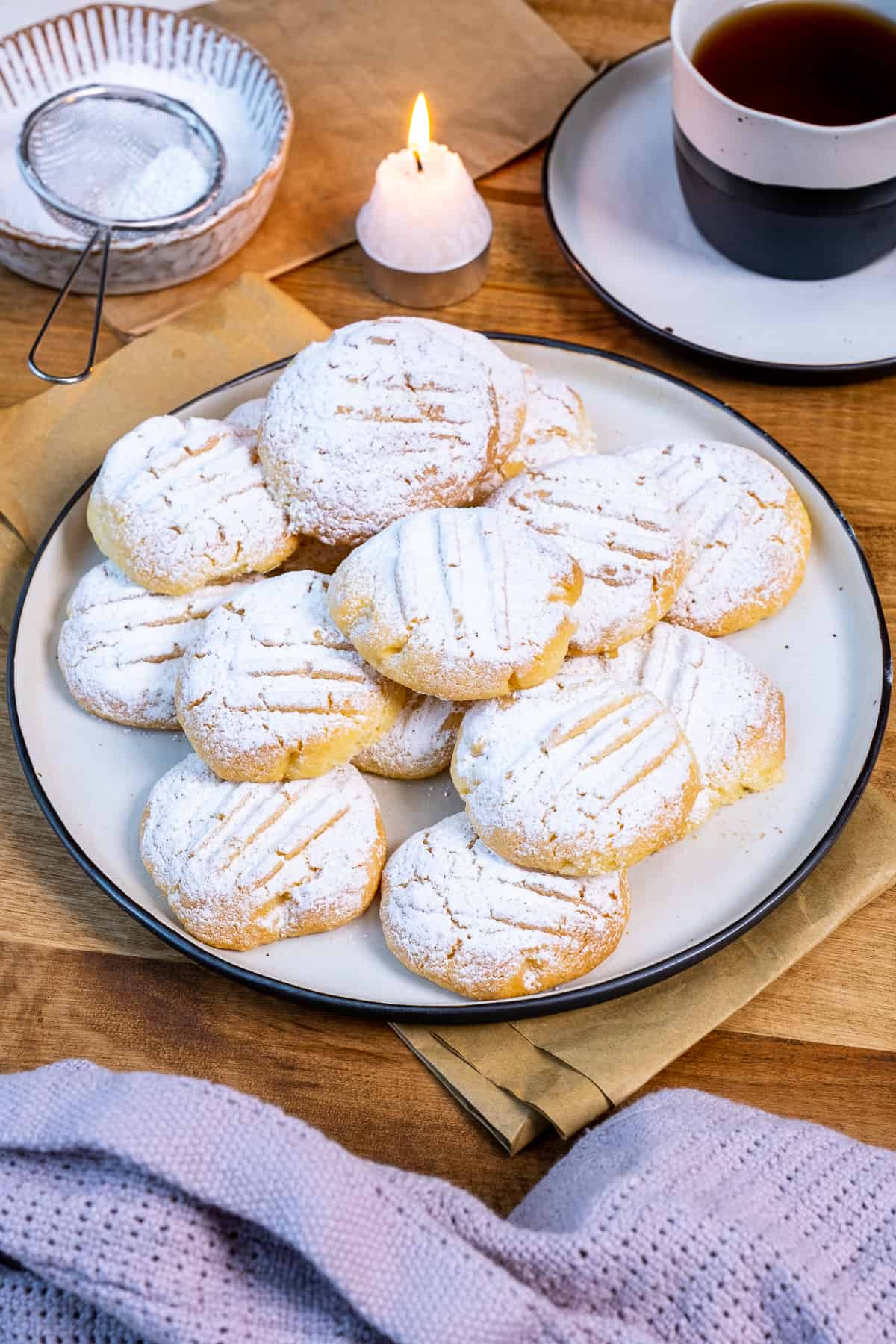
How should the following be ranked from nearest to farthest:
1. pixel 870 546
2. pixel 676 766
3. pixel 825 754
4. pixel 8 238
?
pixel 676 766, pixel 825 754, pixel 870 546, pixel 8 238

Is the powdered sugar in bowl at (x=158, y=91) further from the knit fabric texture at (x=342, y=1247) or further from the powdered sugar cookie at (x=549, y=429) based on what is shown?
the knit fabric texture at (x=342, y=1247)

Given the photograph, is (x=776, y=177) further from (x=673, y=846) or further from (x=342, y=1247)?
(x=342, y=1247)

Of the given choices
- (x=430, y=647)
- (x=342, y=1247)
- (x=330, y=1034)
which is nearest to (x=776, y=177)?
(x=430, y=647)

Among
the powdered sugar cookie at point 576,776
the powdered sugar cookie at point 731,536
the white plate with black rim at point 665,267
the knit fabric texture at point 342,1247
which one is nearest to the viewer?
the knit fabric texture at point 342,1247

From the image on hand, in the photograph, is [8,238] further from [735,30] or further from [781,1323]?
[781,1323]

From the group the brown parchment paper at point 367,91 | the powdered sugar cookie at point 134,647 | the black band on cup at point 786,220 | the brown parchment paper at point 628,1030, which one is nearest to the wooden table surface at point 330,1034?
the brown parchment paper at point 628,1030

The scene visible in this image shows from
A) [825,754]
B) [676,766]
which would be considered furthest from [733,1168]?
[825,754]

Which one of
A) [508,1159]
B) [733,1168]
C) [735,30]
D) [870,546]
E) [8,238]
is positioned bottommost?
[508,1159]
